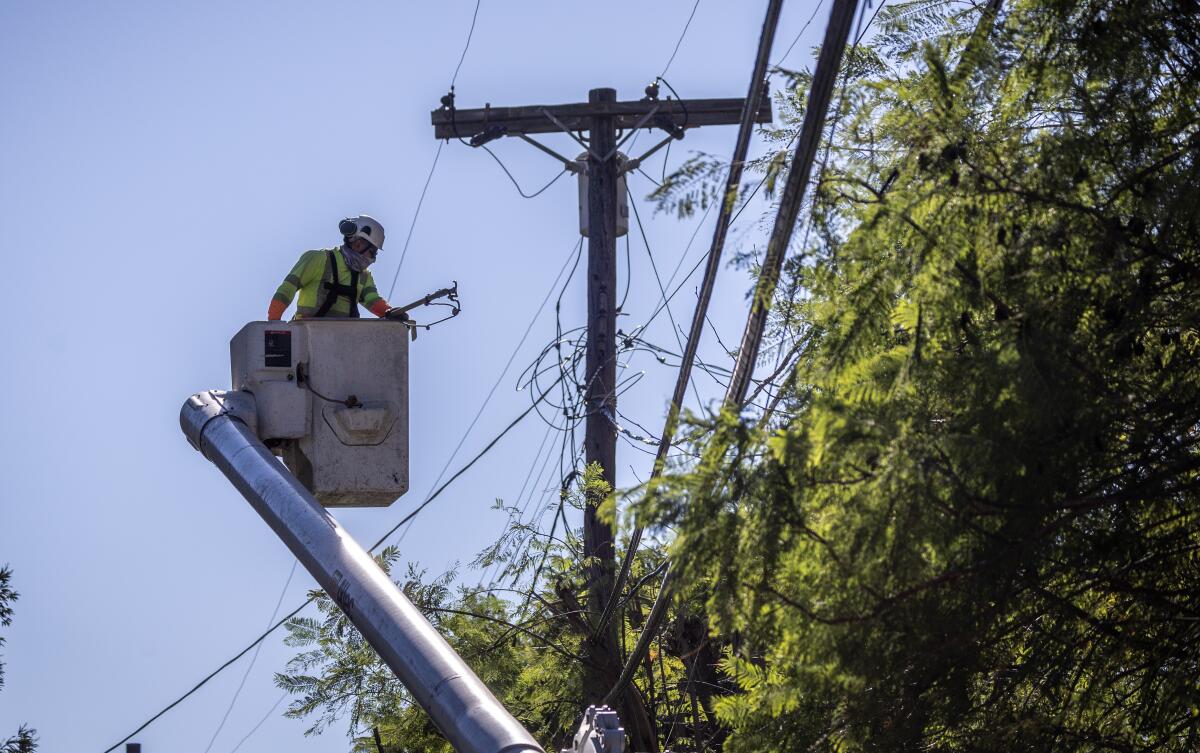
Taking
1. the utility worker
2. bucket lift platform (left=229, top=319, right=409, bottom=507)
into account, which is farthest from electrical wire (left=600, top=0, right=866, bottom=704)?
the utility worker

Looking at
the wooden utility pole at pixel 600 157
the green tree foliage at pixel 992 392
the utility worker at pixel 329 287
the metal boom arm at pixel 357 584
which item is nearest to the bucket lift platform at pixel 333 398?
the metal boom arm at pixel 357 584

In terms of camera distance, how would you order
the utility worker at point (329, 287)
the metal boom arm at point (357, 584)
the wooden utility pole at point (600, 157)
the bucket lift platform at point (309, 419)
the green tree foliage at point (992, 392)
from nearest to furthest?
the green tree foliage at point (992, 392), the metal boom arm at point (357, 584), the bucket lift platform at point (309, 419), the utility worker at point (329, 287), the wooden utility pole at point (600, 157)

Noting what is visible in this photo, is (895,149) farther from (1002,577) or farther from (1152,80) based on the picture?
(1002,577)

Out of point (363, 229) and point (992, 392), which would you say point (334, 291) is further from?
point (992, 392)

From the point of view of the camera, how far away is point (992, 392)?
6.00 meters

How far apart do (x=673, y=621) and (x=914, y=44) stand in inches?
232

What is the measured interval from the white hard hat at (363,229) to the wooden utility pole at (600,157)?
2.12m

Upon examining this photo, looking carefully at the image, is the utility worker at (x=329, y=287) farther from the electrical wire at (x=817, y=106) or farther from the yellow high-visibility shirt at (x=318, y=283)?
the electrical wire at (x=817, y=106)

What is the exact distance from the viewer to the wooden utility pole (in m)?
13.5

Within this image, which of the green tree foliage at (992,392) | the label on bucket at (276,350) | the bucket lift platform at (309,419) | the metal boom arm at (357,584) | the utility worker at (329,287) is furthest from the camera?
the utility worker at (329,287)

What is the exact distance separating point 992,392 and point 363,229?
7.38m

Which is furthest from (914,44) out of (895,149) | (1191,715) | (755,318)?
(1191,715)

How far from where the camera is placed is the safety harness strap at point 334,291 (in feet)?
40.0

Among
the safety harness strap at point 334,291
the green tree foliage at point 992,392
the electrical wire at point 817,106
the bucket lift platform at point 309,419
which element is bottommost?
the green tree foliage at point 992,392
